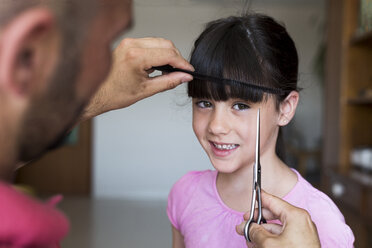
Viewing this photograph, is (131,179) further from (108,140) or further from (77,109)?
(77,109)

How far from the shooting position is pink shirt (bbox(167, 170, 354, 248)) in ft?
2.39

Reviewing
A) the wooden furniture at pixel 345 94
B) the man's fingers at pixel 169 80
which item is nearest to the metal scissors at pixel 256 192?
the man's fingers at pixel 169 80

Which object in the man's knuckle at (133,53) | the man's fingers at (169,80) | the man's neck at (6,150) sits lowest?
the man's fingers at (169,80)

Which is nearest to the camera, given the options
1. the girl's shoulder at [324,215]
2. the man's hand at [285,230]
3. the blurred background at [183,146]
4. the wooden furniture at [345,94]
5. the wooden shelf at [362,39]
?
the man's hand at [285,230]

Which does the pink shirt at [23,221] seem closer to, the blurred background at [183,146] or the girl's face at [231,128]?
the blurred background at [183,146]

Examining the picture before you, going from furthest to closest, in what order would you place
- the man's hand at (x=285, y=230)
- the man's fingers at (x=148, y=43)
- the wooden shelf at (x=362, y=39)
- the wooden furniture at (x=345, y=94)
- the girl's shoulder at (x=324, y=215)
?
the wooden furniture at (x=345, y=94)
the wooden shelf at (x=362, y=39)
the girl's shoulder at (x=324, y=215)
the man's fingers at (x=148, y=43)
the man's hand at (x=285, y=230)

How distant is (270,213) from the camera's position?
1.83ft

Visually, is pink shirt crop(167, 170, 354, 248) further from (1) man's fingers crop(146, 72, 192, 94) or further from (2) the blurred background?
(1) man's fingers crop(146, 72, 192, 94)

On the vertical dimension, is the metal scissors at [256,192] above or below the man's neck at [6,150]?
below

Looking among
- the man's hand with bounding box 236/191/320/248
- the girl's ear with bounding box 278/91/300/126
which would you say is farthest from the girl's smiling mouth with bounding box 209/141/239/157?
the man's hand with bounding box 236/191/320/248

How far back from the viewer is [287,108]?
80cm

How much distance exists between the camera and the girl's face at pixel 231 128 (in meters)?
0.73

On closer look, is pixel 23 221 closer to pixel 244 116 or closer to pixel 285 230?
pixel 285 230

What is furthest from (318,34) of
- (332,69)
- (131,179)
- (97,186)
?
(97,186)
